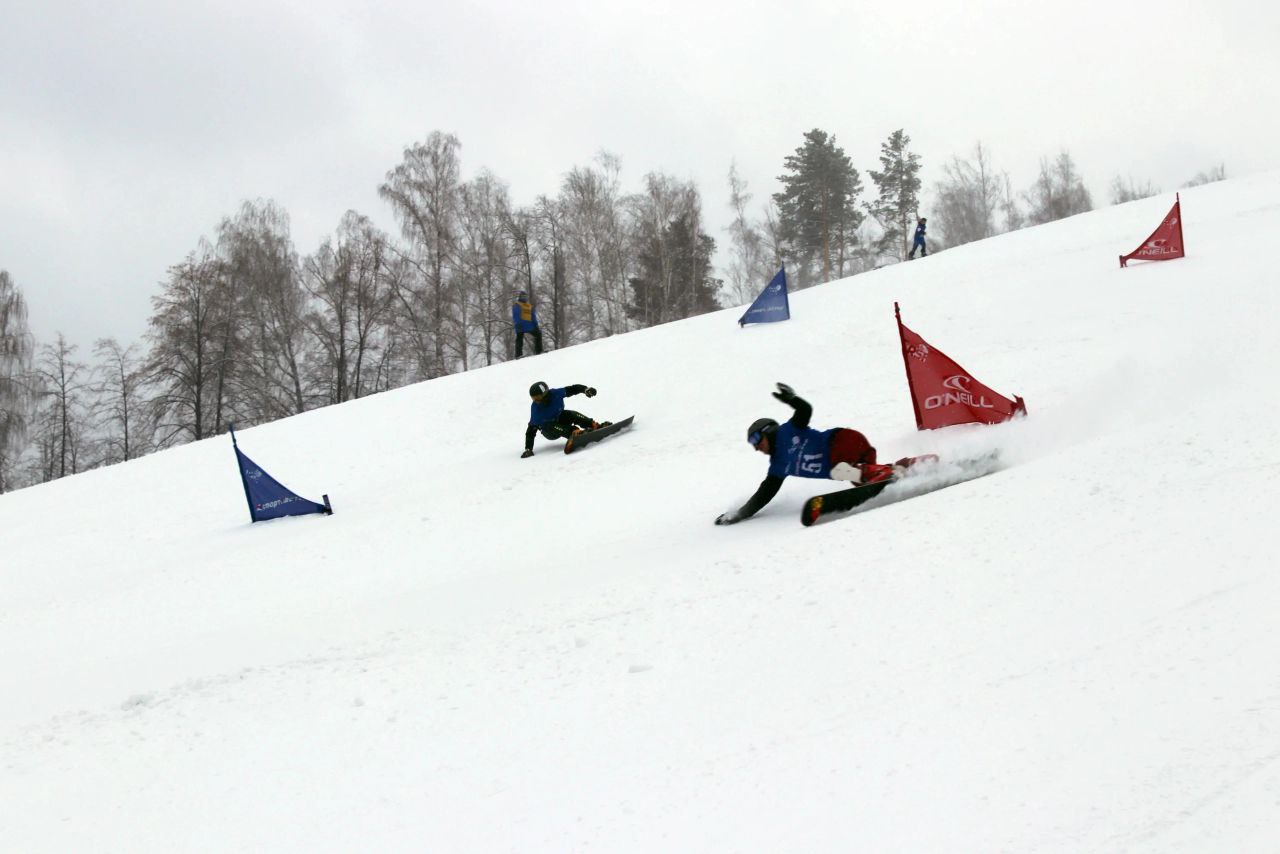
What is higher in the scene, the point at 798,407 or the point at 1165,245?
the point at 1165,245

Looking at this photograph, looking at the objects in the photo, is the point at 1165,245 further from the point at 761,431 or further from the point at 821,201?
the point at 821,201

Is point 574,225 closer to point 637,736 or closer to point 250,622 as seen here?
point 250,622

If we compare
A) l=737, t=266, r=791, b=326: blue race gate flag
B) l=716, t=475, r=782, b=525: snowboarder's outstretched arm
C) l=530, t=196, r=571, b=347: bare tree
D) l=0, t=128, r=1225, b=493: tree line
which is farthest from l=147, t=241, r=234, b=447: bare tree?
l=716, t=475, r=782, b=525: snowboarder's outstretched arm

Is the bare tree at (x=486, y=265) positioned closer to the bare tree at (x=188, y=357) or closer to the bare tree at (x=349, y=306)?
the bare tree at (x=349, y=306)

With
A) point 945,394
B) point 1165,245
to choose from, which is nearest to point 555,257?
point 1165,245

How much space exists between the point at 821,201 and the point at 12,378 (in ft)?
125

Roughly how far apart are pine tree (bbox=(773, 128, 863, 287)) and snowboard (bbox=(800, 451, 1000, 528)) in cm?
3923

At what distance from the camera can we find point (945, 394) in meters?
8.50

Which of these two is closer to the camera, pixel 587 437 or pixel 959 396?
pixel 959 396

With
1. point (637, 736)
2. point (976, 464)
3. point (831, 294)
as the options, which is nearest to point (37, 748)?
point (637, 736)

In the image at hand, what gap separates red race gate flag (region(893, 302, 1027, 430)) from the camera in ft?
27.1

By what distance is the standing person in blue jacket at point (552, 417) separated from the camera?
11.9 meters

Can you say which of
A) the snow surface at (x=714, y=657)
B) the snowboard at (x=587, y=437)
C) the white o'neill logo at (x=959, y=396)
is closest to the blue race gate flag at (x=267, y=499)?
the snow surface at (x=714, y=657)

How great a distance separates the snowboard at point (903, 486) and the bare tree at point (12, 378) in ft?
114
